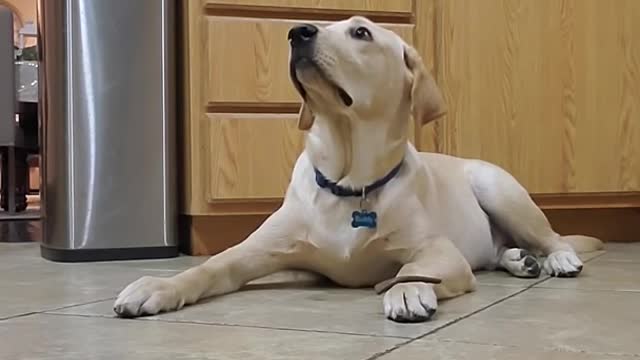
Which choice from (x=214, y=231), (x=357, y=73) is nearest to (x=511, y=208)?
(x=357, y=73)

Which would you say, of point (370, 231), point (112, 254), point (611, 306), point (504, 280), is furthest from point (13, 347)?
point (112, 254)

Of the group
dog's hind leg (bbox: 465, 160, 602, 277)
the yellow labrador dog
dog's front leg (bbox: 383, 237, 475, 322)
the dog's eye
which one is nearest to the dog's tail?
dog's hind leg (bbox: 465, 160, 602, 277)

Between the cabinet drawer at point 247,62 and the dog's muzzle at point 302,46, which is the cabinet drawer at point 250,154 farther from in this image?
the dog's muzzle at point 302,46

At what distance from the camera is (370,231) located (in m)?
1.70

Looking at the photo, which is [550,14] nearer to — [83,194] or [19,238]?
[83,194]

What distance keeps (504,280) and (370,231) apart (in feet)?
1.21

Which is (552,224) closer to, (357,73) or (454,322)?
(357,73)

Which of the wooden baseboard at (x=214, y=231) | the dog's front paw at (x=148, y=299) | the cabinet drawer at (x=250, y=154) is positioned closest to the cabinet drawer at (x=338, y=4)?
the cabinet drawer at (x=250, y=154)

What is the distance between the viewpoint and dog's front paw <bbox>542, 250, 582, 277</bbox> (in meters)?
1.94

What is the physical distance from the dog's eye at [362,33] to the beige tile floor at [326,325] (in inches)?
19.0

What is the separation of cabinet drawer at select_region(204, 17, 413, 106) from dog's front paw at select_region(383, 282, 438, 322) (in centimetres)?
117

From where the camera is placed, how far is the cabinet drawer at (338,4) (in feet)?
8.14

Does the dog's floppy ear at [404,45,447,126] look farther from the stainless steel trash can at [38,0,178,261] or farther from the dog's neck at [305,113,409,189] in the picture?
the stainless steel trash can at [38,0,178,261]

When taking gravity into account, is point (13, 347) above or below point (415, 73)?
below
